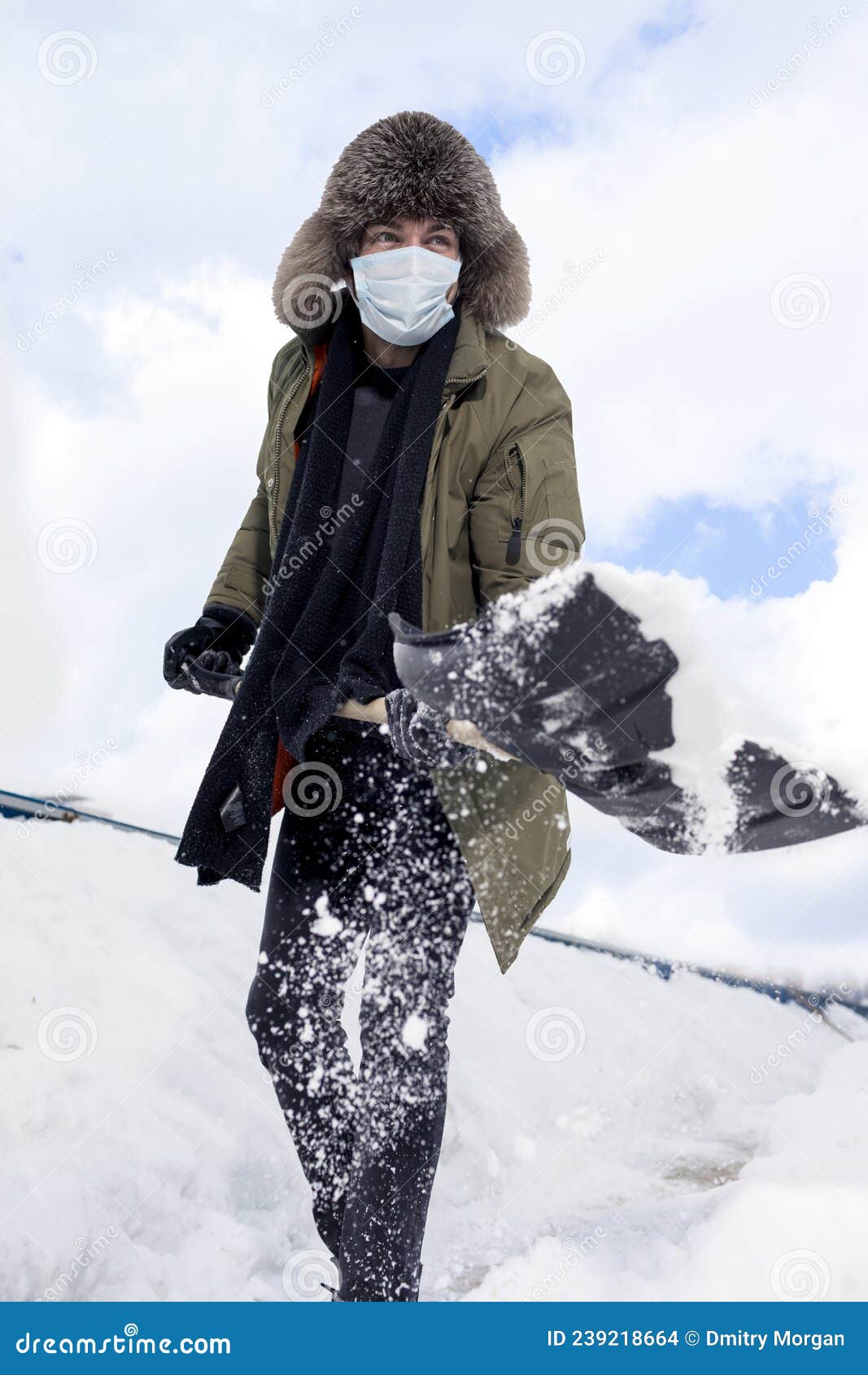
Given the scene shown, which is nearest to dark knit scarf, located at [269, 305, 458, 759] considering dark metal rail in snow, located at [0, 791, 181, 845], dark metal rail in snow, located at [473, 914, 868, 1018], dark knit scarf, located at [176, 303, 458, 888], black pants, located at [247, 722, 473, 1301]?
dark knit scarf, located at [176, 303, 458, 888]

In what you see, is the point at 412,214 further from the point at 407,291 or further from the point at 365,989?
the point at 365,989

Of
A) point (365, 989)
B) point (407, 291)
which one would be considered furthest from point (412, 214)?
point (365, 989)

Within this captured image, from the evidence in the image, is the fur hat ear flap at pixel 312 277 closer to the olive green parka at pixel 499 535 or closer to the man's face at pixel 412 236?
the man's face at pixel 412 236

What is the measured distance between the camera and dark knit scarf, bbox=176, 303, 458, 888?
6.04 ft

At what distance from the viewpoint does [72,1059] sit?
101 inches

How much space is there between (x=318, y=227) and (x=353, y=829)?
4.16ft

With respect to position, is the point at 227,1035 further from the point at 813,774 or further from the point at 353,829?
the point at 813,774

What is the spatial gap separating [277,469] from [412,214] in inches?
22.8

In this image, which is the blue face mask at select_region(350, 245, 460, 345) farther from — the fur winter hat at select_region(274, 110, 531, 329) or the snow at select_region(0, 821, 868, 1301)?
the snow at select_region(0, 821, 868, 1301)

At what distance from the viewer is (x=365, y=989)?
73.7 inches

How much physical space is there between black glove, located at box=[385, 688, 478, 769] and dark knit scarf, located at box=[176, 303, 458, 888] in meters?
0.12

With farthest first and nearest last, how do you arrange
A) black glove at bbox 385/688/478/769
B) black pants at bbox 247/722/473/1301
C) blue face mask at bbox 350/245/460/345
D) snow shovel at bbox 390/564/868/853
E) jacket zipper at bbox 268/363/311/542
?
jacket zipper at bbox 268/363/311/542 < blue face mask at bbox 350/245/460/345 < black pants at bbox 247/722/473/1301 < black glove at bbox 385/688/478/769 < snow shovel at bbox 390/564/868/853

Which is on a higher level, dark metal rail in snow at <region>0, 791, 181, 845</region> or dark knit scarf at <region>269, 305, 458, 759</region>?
dark knit scarf at <region>269, 305, 458, 759</region>

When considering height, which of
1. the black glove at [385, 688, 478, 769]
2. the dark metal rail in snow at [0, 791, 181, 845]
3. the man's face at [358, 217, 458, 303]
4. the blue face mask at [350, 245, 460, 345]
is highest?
the man's face at [358, 217, 458, 303]
